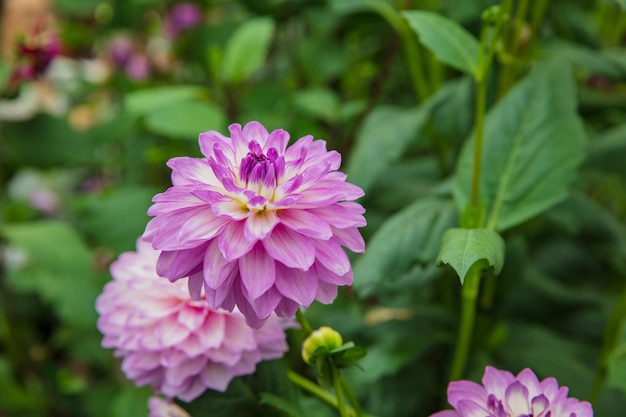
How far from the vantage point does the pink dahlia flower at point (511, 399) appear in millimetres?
354

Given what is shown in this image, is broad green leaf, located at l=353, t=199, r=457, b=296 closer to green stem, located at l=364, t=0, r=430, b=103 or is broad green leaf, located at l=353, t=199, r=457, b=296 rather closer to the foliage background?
the foliage background

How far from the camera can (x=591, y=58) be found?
68cm

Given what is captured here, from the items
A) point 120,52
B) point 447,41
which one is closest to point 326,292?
point 447,41

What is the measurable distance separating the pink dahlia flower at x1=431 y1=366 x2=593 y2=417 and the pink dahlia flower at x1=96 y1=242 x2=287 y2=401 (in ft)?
0.38

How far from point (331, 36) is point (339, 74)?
0.06m

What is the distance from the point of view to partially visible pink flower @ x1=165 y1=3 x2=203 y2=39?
3.79 feet

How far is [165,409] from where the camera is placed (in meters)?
0.49

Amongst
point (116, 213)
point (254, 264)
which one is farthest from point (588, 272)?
point (254, 264)

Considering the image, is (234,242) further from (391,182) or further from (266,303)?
(391,182)

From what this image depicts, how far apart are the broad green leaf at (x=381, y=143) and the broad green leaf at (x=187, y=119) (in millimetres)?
172

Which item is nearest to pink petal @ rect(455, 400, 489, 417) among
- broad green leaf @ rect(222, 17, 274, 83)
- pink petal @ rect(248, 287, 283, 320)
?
pink petal @ rect(248, 287, 283, 320)

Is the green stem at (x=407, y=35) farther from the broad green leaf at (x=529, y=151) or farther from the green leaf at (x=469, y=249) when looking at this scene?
the green leaf at (x=469, y=249)

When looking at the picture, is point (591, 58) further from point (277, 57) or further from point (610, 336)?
point (277, 57)

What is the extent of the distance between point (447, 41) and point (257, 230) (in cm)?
25
